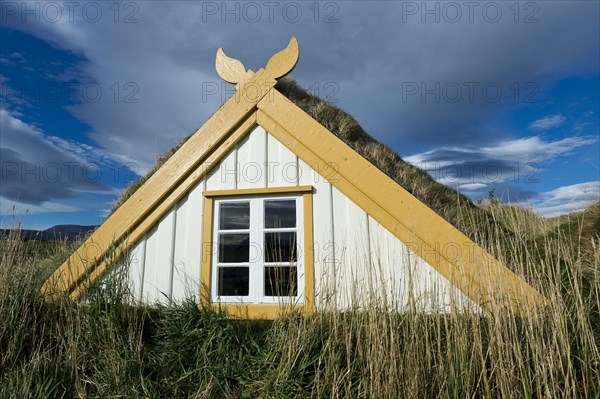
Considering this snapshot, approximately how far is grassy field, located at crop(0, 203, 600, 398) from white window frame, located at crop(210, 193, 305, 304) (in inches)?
13.5

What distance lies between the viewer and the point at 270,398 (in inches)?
120

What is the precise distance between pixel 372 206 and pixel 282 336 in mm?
1618

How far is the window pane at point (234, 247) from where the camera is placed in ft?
14.7

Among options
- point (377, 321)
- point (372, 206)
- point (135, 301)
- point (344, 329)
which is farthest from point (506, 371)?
point (135, 301)

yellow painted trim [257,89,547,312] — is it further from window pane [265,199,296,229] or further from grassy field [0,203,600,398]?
window pane [265,199,296,229]

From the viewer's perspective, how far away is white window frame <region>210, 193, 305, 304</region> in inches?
166

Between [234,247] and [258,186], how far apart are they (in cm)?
75

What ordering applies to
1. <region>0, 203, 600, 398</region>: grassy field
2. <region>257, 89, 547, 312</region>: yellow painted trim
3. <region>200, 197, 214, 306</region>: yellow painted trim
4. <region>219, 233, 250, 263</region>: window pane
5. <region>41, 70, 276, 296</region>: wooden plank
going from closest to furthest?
<region>0, 203, 600, 398</region>: grassy field → <region>257, 89, 547, 312</region>: yellow painted trim → <region>200, 197, 214, 306</region>: yellow painted trim → <region>219, 233, 250, 263</region>: window pane → <region>41, 70, 276, 296</region>: wooden plank

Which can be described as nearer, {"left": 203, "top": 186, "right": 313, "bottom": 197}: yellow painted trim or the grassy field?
the grassy field

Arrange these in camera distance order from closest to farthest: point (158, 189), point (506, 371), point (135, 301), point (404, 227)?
1. point (506, 371)
2. point (404, 227)
3. point (135, 301)
4. point (158, 189)

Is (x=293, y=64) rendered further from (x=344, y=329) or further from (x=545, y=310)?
(x=545, y=310)

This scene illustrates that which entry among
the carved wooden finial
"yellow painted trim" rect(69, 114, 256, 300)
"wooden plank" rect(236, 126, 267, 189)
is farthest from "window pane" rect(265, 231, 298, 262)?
the carved wooden finial

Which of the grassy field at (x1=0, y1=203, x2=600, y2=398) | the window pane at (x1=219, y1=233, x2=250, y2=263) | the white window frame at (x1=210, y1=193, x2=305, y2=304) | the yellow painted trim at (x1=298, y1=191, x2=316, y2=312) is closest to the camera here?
the grassy field at (x1=0, y1=203, x2=600, y2=398)

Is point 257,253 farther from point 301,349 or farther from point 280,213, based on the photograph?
point 301,349
